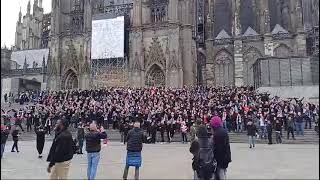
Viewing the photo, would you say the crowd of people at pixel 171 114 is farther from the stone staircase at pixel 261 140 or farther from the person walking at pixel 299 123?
the stone staircase at pixel 261 140

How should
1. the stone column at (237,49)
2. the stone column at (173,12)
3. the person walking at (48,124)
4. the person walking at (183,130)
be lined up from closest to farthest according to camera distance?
the person walking at (183,130) → the person walking at (48,124) → the stone column at (173,12) → the stone column at (237,49)

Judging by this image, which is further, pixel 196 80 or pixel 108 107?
pixel 196 80

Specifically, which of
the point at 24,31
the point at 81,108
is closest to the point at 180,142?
the point at 81,108

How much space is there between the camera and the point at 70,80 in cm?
5109

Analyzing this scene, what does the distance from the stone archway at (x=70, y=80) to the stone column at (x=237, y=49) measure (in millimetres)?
20316

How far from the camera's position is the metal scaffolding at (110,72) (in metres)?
46.6

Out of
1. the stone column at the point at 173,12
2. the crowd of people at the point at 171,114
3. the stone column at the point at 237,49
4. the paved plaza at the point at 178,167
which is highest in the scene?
the stone column at the point at 173,12

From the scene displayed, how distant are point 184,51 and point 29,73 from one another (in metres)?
30.1

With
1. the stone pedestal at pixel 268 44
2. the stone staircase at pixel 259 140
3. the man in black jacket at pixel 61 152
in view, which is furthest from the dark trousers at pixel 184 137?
the stone pedestal at pixel 268 44

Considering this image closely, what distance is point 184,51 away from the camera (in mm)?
44938

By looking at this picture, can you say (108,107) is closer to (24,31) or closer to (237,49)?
(237,49)

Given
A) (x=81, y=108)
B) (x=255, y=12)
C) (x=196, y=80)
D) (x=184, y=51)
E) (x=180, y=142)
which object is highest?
(x=255, y=12)

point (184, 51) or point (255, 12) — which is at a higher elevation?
point (255, 12)

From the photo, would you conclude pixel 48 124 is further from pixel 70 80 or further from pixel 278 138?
pixel 70 80
